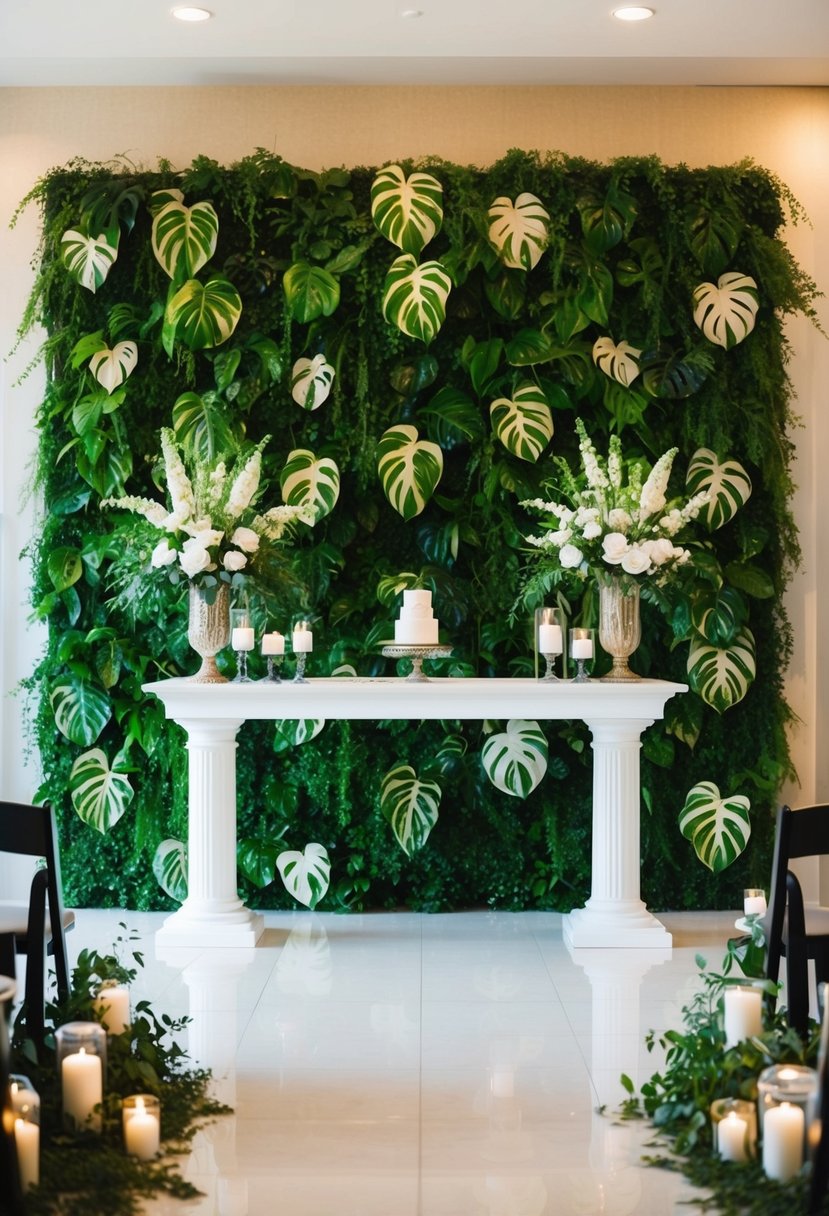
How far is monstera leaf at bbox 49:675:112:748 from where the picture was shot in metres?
5.88

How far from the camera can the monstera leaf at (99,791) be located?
5.88m

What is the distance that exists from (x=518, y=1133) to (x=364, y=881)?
2.61 m

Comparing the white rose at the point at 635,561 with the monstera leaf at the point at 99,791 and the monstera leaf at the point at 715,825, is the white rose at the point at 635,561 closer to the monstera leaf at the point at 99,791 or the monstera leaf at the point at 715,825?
the monstera leaf at the point at 715,825

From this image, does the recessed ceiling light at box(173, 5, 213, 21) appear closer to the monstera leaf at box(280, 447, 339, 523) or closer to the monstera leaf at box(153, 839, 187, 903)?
the monstera leaf at box(280, 447, 339, 523)

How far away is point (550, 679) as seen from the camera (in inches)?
216

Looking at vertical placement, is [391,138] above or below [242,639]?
above

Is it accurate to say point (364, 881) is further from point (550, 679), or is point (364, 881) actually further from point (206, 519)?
point (206, 519)

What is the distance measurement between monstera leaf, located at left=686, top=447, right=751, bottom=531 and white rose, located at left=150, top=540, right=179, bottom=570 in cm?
213

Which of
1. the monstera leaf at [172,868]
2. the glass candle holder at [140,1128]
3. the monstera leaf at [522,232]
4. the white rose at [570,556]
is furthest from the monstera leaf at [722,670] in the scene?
the glass candle holder at [140,1128]

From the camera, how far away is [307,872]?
5.77 m

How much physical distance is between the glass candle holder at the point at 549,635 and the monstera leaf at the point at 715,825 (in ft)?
2.82

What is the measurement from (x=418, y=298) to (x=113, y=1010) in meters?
3.25

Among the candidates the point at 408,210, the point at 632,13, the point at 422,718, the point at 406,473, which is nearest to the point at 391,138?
the point at 408,210

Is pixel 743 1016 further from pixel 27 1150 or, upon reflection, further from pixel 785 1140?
pixel 27 1150
